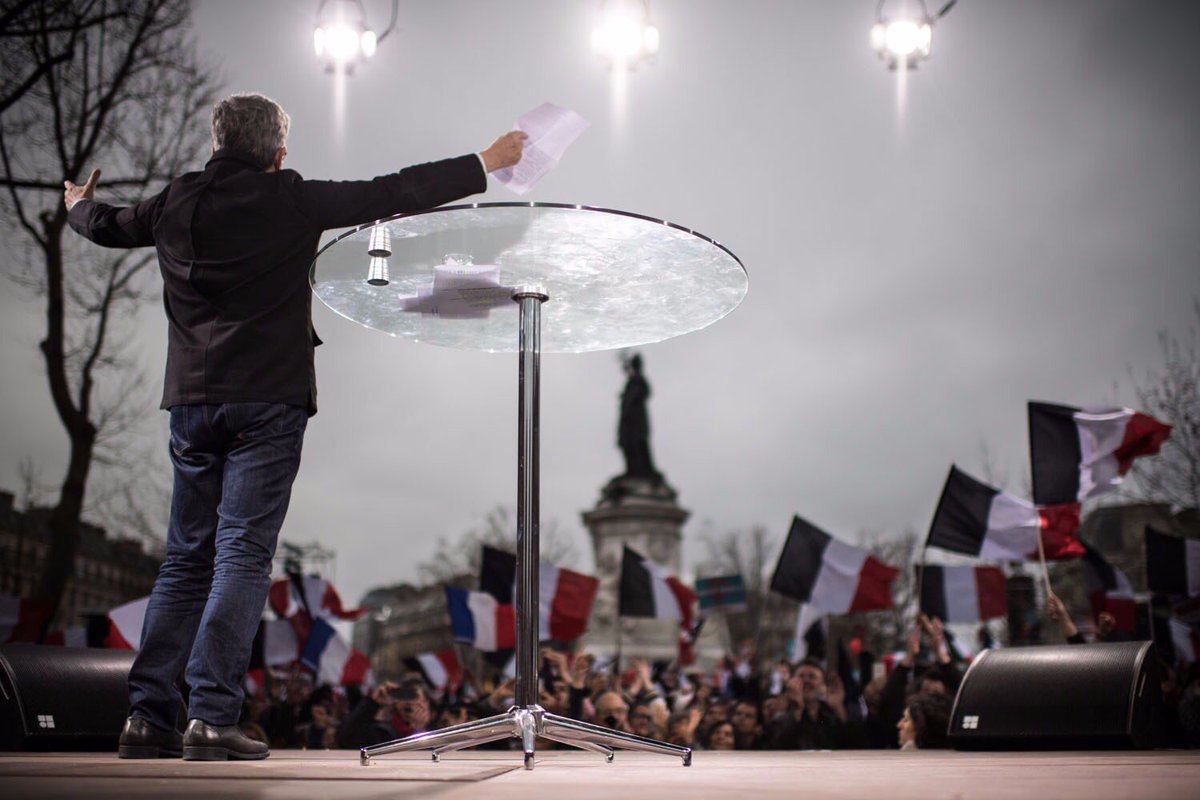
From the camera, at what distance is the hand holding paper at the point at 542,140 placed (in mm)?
3031

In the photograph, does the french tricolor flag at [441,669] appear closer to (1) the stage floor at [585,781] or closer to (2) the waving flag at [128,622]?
(2) the waving flag at [128,622]

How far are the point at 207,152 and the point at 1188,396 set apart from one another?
58.2ft

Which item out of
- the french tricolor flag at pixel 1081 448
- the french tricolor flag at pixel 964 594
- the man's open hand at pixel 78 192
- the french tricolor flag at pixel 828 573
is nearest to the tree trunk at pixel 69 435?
the french tricolor flag at pixel 828 573

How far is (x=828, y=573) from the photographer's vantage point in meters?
12.7

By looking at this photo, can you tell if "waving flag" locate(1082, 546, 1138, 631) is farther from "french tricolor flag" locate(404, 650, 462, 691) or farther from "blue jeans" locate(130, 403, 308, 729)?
"blue jeans" locate(130, 403, 308, 729)

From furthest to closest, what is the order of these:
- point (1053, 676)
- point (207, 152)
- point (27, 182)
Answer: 1. point (207, 152)
2. point (27, 182)
3. point (1053, 676)

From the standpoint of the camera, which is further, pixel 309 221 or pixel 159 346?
pixel 159 346

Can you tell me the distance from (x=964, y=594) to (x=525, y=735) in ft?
35.3

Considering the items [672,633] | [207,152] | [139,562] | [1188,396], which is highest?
[207,152]

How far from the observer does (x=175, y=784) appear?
6.40 ft

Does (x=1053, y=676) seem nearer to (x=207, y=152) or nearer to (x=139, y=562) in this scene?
(x=207, y=152)

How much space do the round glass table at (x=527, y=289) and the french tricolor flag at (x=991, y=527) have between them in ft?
24.6

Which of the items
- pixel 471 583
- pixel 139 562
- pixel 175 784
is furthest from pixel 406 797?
pixel 471 583

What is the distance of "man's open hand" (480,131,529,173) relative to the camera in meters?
3.00
